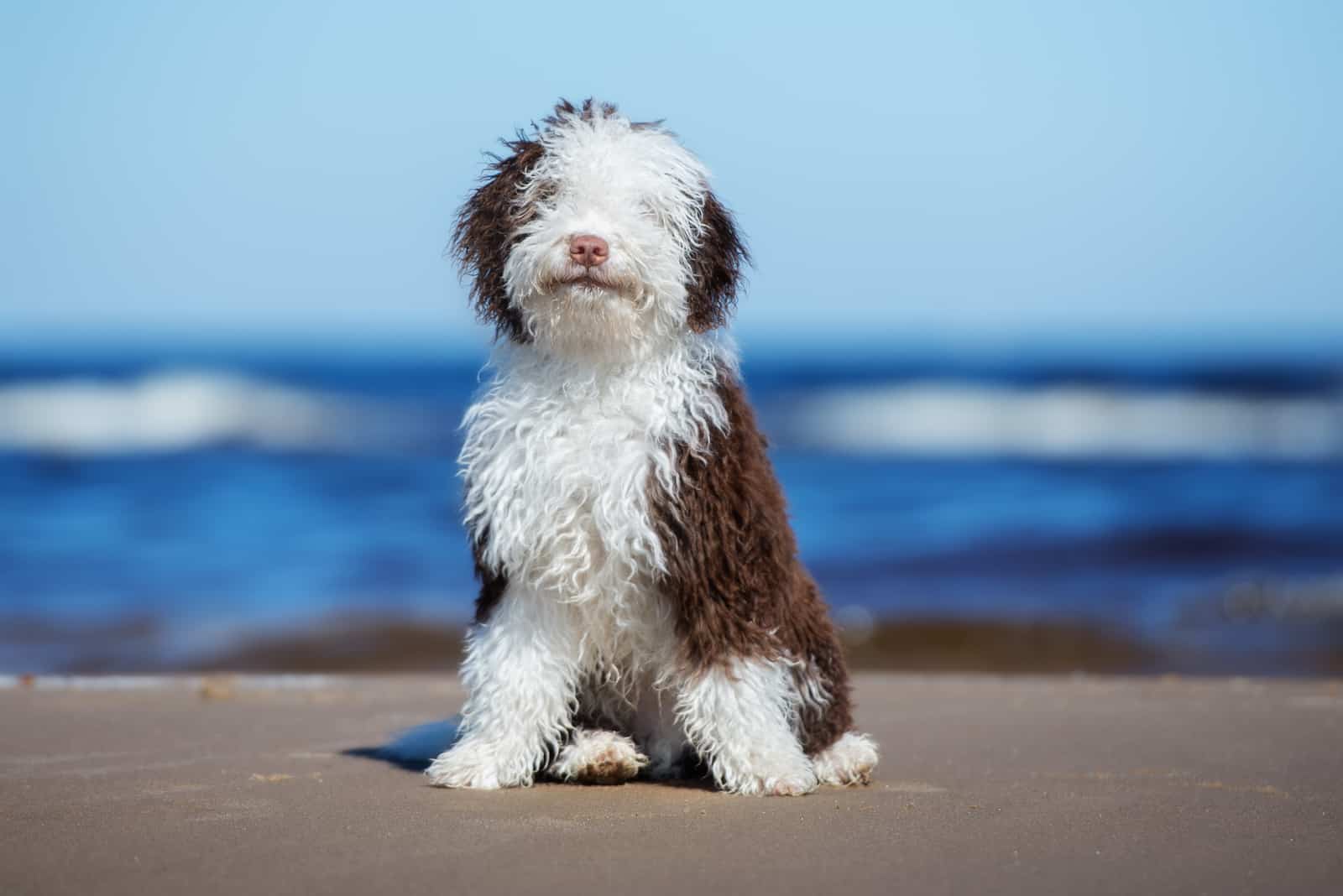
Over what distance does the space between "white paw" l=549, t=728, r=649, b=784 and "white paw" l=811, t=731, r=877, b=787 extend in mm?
556

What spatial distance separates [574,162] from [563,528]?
1042 millimetres

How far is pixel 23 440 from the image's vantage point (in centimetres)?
2538

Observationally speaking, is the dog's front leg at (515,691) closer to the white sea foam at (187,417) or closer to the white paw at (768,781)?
the white paw at (768,781)

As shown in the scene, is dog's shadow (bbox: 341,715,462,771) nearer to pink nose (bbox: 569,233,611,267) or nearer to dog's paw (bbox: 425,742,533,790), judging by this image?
dog's paw (bbox: 425,742,533,790)

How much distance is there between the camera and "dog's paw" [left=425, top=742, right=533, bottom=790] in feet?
14.8

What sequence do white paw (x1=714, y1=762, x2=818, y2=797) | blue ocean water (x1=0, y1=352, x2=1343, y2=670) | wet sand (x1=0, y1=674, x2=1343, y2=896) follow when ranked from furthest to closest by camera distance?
blue ocean water (x1=0, y1=352, x2=1343, y2=670), white paw (x1=714, y1=762, x2=818, y2=797), wet sand (x1=0, y1=674, x2=1343, y2=896)

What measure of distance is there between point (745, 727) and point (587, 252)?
1421 millimetres

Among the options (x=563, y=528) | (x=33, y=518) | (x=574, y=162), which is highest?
(x=574, y=162)

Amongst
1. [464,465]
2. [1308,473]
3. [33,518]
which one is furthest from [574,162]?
[1308,473]

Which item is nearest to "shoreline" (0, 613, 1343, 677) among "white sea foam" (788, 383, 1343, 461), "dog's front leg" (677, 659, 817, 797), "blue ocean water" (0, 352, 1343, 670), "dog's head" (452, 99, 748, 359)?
"blue ocean water" (0, 352, 1343, 670)

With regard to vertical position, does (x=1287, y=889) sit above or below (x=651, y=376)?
below

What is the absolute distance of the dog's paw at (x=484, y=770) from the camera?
4.50 m

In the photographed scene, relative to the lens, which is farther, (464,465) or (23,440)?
(23,440)

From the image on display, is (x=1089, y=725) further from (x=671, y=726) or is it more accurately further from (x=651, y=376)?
(x=651, y=376)
